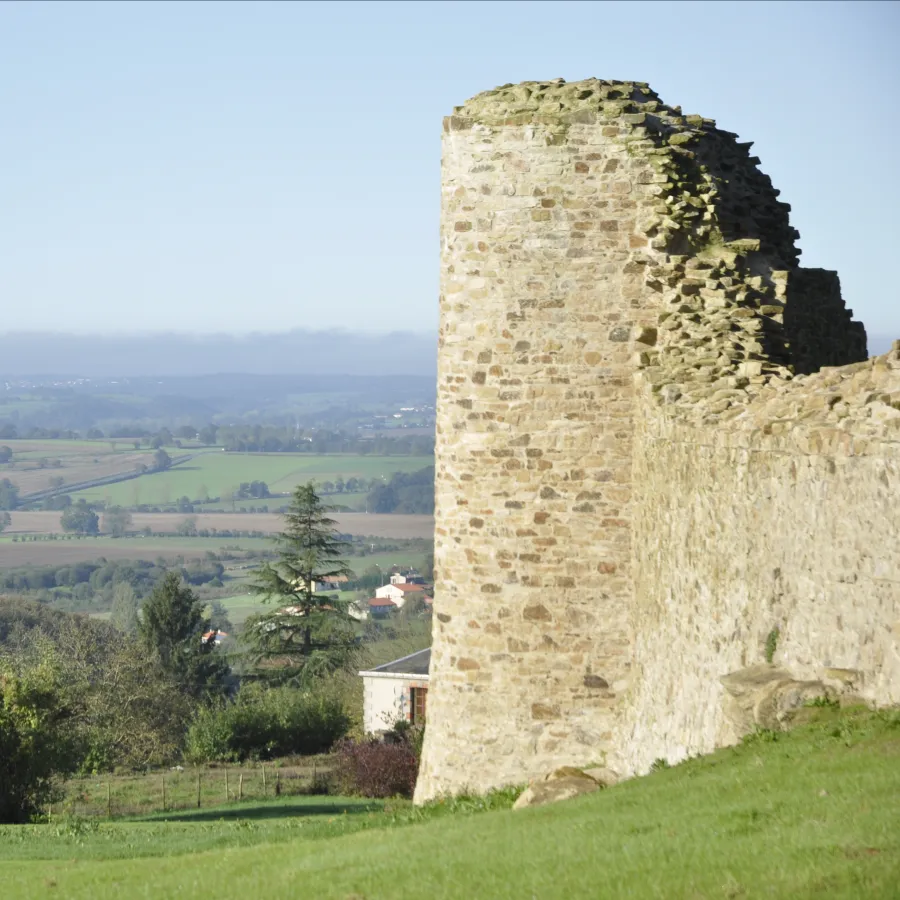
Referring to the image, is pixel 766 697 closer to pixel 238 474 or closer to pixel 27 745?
pixel 27 745

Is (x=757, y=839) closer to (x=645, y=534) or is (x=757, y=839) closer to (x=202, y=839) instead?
(x=645, y=534)

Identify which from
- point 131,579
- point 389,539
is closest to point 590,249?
point 131,579

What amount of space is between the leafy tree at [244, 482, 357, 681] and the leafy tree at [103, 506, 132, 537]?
97162mm

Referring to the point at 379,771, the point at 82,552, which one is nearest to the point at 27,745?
the point at 379,771

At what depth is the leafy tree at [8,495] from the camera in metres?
173

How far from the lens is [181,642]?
56.8 m

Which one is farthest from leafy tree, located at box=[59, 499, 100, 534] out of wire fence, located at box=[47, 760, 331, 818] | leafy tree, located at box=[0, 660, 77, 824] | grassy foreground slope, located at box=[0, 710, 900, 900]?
grassy foreground slope, located at box=[0, 710, 900, 900]

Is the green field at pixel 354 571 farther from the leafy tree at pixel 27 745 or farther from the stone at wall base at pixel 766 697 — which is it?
the stone at wall base at pixel 766 697

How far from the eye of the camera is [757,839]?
26.0ft

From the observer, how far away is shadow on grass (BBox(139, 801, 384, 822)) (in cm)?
2330

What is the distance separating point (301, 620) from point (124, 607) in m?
46.7

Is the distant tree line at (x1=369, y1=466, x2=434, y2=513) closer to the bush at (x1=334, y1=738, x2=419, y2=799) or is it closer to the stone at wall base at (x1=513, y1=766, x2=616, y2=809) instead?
the bush at (x1=334, y1=738, x2=419, y2=799)

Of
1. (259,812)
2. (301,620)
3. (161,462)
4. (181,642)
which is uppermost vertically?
(259,812)

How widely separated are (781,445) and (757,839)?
3774mm
